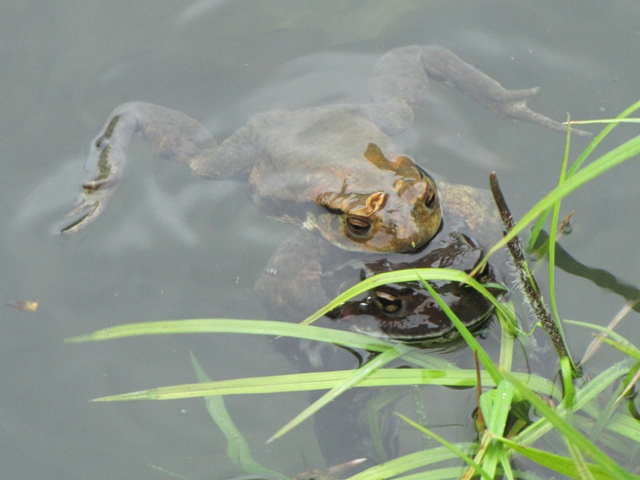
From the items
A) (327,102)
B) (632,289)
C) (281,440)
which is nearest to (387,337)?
(281,440)

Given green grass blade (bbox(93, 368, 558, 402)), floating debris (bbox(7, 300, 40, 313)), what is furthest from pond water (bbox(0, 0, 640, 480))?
green grass blade (bbox(93, 368, 558, 402))

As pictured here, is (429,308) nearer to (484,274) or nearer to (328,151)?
(484,274)

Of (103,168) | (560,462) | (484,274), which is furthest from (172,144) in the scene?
(560,462)

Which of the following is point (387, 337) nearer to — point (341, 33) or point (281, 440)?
point (281, 440)

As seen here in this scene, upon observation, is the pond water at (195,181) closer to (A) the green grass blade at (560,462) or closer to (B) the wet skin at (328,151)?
(B) the wet skin at (328,151)

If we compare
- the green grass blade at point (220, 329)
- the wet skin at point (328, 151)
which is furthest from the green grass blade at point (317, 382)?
the wet skin at point (328, 151)

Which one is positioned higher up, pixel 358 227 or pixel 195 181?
pixel 358 227
